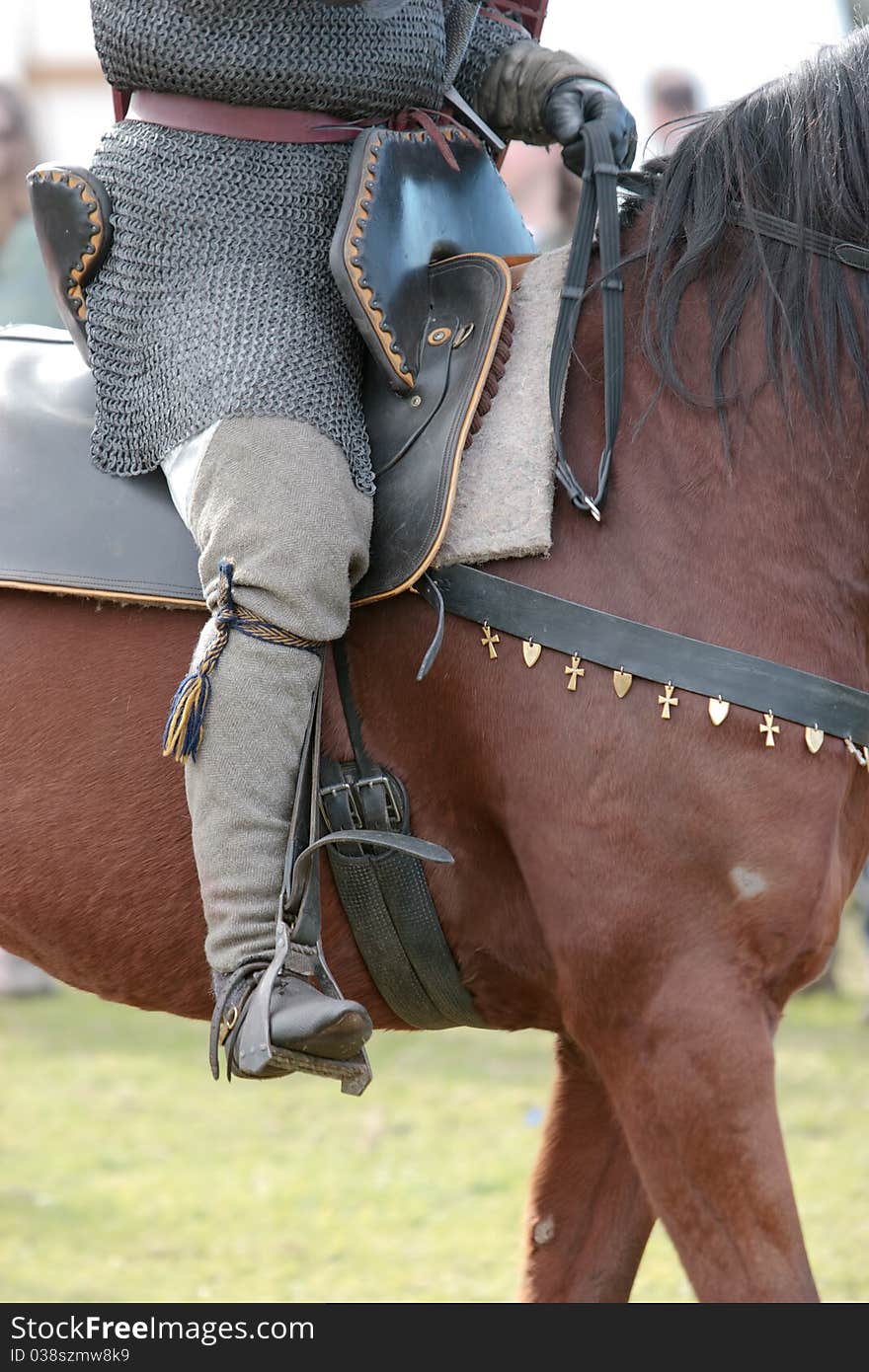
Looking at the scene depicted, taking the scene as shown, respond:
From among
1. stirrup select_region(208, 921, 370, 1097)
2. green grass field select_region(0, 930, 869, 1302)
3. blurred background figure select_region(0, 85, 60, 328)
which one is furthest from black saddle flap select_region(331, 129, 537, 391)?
blurred background figure select_region(0, 85, 60, 328)

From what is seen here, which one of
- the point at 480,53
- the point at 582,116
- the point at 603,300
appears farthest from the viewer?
the point at 480,53

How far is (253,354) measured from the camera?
2715 mm

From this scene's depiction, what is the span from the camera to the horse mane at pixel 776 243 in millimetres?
2619

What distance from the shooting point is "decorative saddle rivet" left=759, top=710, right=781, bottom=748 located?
8.27ft

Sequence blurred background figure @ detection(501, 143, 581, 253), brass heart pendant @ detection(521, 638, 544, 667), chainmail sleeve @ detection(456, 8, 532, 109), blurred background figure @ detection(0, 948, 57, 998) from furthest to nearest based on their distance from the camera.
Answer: blurred background figure @ detection(0, 948, 57, 998), blurred background figure @ detection(501, 143, 581, 253), chainmail sleeve @ detection(456, 8, 532, 109), brass heart pendant @ detection(521, 638, 544, 667)

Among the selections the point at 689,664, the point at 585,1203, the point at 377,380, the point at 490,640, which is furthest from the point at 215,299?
the point at 585,1203

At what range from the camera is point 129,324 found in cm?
290

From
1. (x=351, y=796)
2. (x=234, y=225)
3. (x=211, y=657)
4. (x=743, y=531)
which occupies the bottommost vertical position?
(x=351, y=796)

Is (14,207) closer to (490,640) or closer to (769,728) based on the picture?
(490,640)

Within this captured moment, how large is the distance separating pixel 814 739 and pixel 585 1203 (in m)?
1.24

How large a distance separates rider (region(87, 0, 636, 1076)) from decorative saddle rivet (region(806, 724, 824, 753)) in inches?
30.2

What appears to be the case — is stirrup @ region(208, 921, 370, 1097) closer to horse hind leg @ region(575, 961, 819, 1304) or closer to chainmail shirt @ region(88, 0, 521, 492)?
horse hind leg @ region(575, 961, 819, 1304)

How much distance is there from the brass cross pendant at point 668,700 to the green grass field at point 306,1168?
8.63 ft
